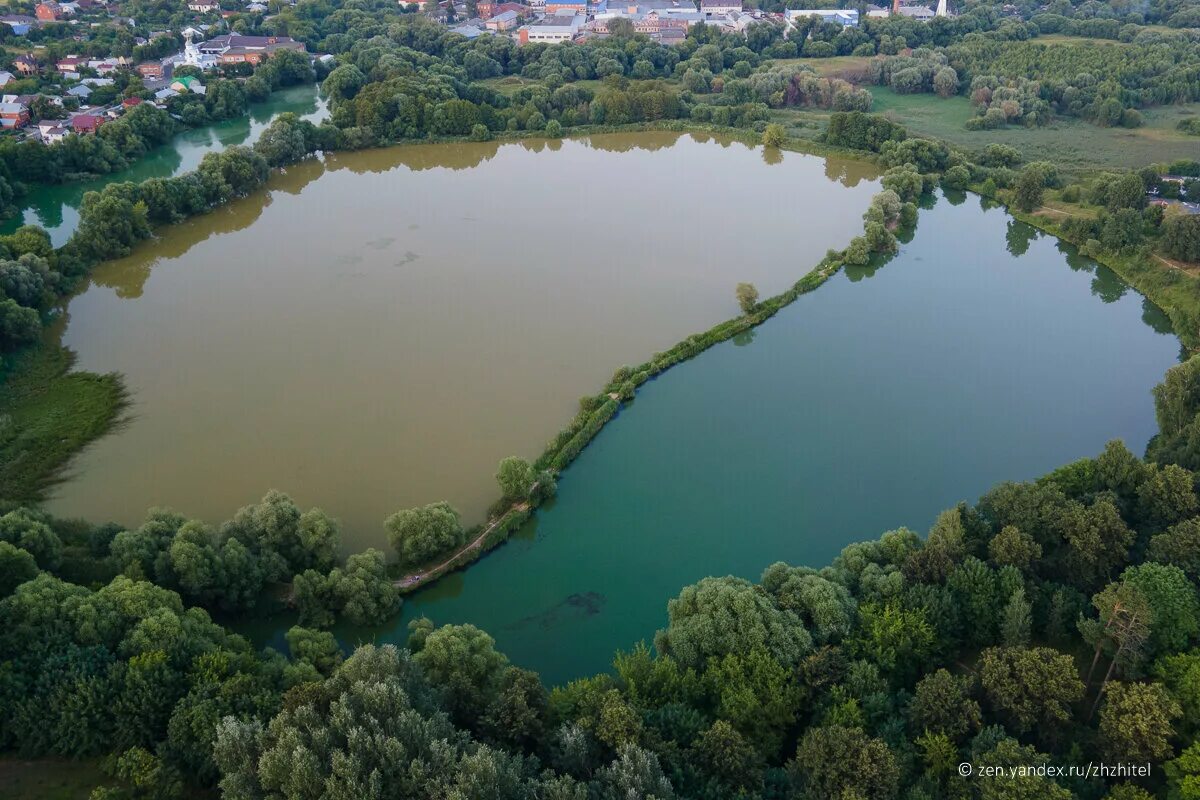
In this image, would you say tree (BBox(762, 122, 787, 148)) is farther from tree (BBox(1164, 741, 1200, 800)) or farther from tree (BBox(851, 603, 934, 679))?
tree (BBox(1164, 741, 1200, 800))

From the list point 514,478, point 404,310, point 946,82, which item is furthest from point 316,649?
point 946,82

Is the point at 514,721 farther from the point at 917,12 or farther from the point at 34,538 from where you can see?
the point at 917,12

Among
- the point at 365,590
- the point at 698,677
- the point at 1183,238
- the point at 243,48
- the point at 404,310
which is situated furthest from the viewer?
the point at 243,48

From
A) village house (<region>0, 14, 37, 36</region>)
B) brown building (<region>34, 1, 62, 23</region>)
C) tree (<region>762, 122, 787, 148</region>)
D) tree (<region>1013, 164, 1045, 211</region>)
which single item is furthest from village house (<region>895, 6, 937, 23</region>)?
brown building (<region>34, 1, 62, 23</region>)

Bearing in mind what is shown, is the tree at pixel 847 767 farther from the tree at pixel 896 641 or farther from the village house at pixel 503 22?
the village house at pixel 503 22

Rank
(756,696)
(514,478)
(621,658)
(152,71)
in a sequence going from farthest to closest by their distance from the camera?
(152,71), (514,478), (621,658), (756,696)
